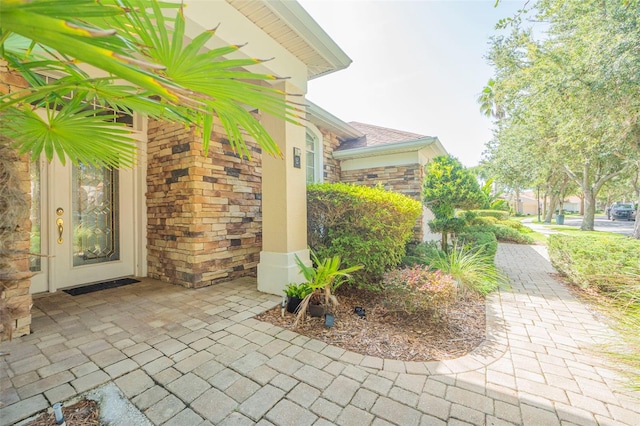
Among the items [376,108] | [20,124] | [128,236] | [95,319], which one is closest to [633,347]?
[20,124]

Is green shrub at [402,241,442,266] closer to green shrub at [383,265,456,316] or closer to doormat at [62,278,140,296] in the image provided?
green shrub at [383,265,456,316]

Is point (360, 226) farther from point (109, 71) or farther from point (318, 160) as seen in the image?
point (318, 160)

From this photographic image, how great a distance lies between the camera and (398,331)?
2.93 meters

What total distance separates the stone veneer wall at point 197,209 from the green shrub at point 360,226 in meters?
1.45

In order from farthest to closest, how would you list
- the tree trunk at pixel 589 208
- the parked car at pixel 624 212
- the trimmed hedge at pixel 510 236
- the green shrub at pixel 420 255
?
the parked car at pixel 624 212
the tree trunk at pixel 589 208
the trimmed hedge at pixel 510 236
the green shrub at pixel 420 255

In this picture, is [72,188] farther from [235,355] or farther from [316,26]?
[316,26]

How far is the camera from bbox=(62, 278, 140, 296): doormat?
3.86 meters

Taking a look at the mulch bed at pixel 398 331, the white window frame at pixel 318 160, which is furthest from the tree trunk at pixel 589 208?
the mulch bed at pixel 398 331

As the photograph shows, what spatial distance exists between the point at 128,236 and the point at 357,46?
5.84 metres

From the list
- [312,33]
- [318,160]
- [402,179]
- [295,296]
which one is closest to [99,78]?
[295,296]

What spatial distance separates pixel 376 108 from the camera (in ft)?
32.7

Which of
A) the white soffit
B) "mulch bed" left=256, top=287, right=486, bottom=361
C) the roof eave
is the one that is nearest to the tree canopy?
the roof eave

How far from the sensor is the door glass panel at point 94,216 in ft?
13.4

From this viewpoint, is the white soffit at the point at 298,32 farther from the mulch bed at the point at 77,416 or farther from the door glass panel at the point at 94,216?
the mulch bed at the point at 77,416
